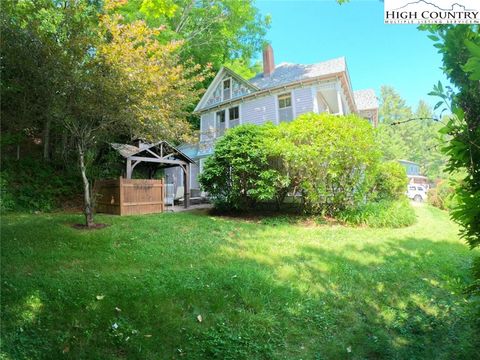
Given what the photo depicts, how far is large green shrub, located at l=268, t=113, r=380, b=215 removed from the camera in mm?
8773

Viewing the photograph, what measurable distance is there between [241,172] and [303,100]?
670 centimetres

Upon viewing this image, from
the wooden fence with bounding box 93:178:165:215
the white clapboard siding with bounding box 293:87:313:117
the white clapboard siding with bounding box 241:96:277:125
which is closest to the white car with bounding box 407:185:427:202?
the white clapboard siding with bounding box 293:87:313:117

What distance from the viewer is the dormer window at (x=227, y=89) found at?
17.2 metres

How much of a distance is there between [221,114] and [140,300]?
15629 millimetres

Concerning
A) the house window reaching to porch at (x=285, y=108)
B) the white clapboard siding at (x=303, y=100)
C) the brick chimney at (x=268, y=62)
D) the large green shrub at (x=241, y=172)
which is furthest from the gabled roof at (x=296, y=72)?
the large green shrub at (x=241, y=172)

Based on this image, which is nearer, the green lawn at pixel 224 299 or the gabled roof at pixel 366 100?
the green lawn at pixel 224 299

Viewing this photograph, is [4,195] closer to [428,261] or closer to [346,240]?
[346,240]

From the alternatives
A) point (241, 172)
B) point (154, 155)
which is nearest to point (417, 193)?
point (241, 172)

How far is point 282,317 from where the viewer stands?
128 inches

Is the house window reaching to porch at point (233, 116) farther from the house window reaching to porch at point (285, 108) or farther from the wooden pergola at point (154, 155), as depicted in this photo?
the wooden pergola at point (154, 155)

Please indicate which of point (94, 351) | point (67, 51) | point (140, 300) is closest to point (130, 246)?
point (140, 300)

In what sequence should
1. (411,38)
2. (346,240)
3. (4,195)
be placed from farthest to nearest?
(4,195)
(346,240)
(411,38)

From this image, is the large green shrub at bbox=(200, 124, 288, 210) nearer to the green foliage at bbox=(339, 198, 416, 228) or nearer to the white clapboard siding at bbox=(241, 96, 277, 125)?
the green foliage at bbox=(339, 198, 416, 228)

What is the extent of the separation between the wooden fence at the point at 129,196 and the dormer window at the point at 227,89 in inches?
357
